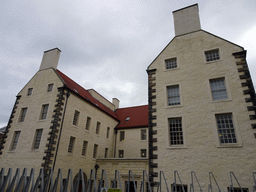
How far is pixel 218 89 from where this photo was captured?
13945 mm

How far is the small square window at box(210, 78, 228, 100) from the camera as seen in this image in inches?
538

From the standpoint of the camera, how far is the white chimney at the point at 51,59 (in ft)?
76.7

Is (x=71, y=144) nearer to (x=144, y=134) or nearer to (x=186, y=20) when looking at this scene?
(x=144, y=134)

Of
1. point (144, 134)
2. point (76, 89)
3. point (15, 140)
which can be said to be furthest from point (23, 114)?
point (144, 134)

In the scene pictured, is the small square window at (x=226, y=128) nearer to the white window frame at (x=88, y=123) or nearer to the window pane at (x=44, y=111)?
the white window frame at (x=88, y=123)

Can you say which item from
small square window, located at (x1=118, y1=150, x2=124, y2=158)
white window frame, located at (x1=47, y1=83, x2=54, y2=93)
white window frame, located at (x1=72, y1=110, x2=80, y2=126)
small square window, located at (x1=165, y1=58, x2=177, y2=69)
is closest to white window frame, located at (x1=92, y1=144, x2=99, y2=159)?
small square window, located at (x1=118, y1=150, x2=124, y2=158)

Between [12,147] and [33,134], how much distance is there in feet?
11.0

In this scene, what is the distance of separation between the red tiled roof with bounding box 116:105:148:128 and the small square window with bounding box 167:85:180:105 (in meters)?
11.8

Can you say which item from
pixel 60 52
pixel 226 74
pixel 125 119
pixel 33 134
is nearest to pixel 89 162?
pixel 33 134

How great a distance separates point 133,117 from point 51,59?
15.3 metres

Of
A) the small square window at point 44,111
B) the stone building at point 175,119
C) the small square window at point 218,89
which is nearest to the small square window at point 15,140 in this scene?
the stone building at point 175,119

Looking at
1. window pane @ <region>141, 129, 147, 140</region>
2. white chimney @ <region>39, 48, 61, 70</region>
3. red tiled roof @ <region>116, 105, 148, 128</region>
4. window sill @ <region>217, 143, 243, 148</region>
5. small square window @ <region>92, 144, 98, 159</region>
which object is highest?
white chimney @ <region>39, 48, 61, 70</region>

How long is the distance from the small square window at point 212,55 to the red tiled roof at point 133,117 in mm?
13872

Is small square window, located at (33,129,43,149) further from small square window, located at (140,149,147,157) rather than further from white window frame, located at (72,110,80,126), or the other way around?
small square window, located at (140,149,147,157)
